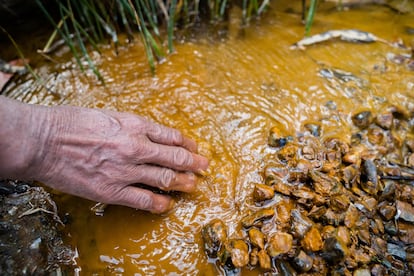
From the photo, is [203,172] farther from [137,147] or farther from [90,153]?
[90,153]

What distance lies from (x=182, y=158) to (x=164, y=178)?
0.44 feet

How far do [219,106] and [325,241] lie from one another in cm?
102

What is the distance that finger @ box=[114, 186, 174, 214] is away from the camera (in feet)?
4.59

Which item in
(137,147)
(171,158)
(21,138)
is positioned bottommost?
(171,158)

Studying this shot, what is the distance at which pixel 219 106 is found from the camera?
6.55ft

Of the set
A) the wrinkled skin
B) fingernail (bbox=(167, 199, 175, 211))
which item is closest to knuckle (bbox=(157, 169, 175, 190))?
the wrinkled skin

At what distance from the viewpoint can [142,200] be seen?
1421 mm

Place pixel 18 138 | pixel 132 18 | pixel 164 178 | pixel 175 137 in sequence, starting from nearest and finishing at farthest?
pixel 18 138 → pixel 164 178 → pixel 175 137 → pixel 132 18

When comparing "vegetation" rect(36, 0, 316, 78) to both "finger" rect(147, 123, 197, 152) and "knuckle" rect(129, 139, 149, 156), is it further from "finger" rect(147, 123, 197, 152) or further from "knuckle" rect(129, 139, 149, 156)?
"knuckle" rect(129, 139, 149, 156)

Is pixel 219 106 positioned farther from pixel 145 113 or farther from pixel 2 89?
pixel 2 89

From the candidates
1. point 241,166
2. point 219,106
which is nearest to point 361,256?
point 241,166

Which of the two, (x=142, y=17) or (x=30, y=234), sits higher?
(x=142, y=17)

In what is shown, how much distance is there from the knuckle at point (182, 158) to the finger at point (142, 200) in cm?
19

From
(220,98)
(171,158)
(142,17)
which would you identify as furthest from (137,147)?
(142,17)
